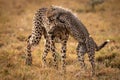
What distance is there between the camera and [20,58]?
1189 centimetres

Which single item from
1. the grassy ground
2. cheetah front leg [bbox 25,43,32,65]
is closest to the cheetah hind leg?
cheetah front leg [bbox 25,43,32,65]

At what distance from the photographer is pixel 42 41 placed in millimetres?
14961

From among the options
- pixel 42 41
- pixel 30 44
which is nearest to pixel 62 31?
pixel 30 44

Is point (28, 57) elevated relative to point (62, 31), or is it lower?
lower

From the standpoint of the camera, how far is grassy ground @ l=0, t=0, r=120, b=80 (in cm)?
1009

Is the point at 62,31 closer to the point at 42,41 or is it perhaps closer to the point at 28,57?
the point at 28,57

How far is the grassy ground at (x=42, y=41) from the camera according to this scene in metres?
10.1

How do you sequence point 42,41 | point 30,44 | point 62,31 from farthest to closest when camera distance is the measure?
1. point 42,41
2. point 30,44
3. point 62,31

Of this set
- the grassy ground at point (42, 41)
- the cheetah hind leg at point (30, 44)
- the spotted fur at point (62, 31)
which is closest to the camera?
the spotted fur at point (62, 31)

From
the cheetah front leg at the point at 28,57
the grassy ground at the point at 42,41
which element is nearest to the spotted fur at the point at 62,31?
the cheetah front leg at the point at 28,57

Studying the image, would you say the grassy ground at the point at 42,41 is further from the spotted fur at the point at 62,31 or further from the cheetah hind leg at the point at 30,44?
the spotted fur at the point at 62,31

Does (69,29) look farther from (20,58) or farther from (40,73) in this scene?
(20,58)

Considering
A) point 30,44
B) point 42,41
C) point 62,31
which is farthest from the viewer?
point 42,41

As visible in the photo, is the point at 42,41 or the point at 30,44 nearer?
the point at 30,44
